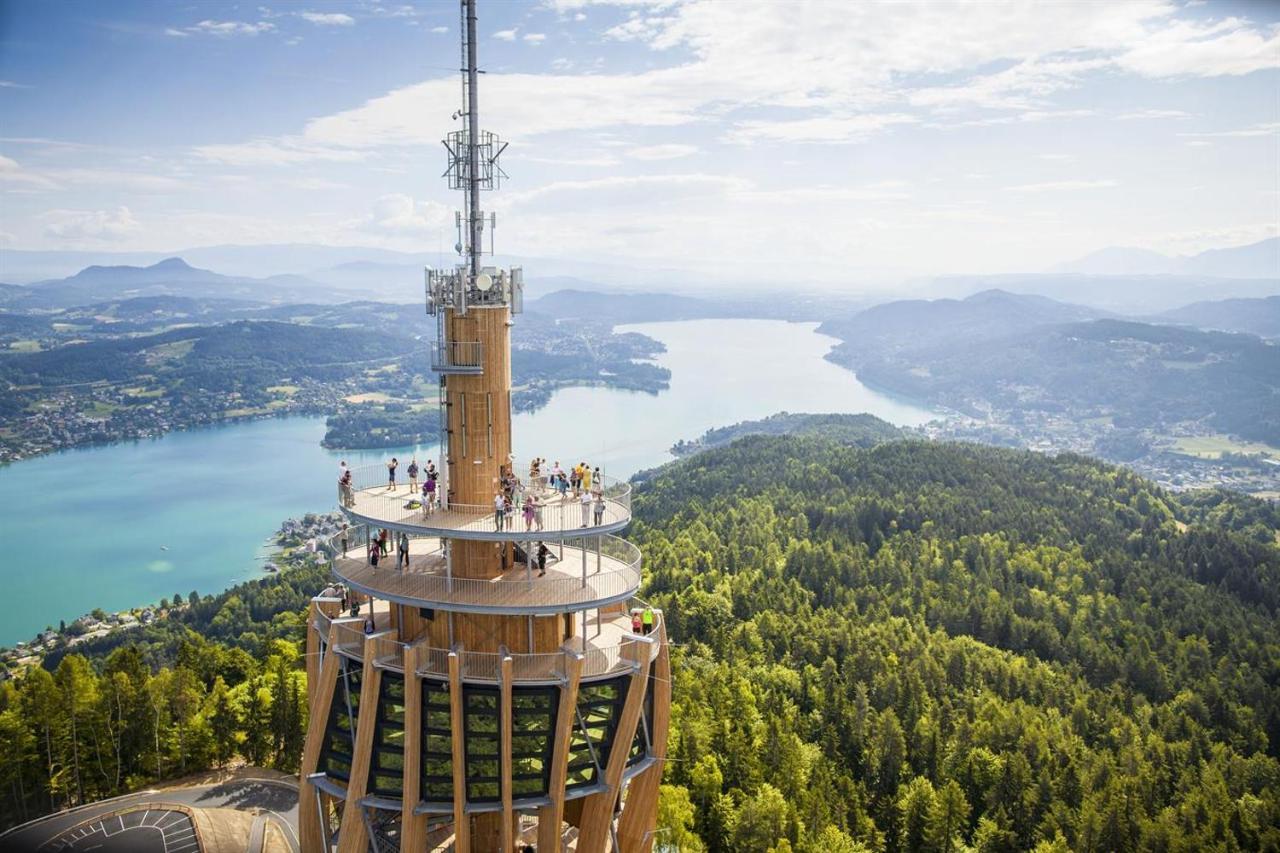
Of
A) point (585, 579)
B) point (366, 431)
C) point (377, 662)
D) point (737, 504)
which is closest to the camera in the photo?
point (377, 662)

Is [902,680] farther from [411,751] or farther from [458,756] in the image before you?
[411,751]

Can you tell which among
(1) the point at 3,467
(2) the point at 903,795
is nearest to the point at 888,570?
(2) the point at 903,795

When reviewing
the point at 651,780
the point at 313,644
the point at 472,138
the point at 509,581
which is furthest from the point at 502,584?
the point at 472,138

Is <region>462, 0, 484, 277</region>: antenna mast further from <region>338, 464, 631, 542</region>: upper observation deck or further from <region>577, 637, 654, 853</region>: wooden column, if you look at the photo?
<region>577, 637, 654, 853</region>: wooden column

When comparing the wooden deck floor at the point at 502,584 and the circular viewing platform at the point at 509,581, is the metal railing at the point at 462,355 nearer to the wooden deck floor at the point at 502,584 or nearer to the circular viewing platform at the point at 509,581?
the circular viewing platform at the point at 509,581

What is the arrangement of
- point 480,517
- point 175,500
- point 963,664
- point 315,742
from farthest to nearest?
point 175,500
point 963,664
point 315,742
point 480,517

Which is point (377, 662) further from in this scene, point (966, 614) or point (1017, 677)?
point (966, 614)
